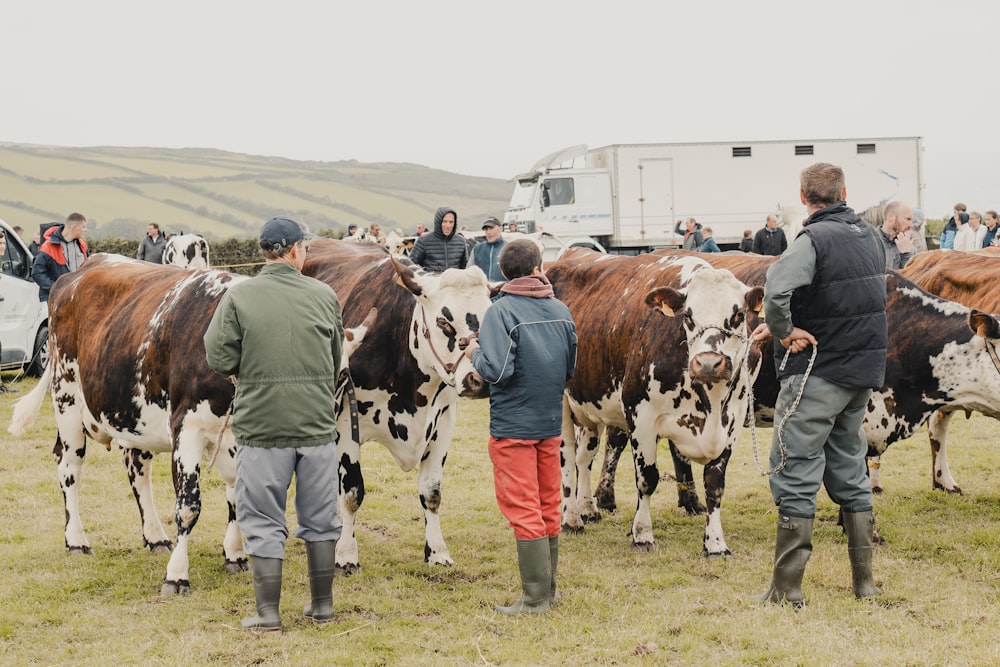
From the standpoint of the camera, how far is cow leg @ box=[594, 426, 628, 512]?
8.19 m

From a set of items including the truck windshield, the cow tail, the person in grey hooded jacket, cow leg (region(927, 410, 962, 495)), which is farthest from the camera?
the truck windshield

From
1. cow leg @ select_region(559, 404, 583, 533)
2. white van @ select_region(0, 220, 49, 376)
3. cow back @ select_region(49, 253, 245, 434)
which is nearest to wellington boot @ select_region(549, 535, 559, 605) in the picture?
cow leg @ select_region(559, 404, 583, 533)

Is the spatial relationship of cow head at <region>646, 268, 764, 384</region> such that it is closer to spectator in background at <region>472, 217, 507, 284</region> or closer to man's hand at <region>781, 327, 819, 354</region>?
man's hand at <region>781, 327, 819, 354</region>

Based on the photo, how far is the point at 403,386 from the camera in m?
6.48

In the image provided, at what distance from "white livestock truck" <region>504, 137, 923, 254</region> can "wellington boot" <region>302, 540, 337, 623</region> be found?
74.5 ft

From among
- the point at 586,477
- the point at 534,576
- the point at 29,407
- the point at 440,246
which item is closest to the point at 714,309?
the point at 534,576

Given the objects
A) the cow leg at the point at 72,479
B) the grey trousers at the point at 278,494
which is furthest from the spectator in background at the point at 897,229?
the cow leg at the point at 72,479

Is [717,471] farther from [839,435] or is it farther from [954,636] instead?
[954,636]

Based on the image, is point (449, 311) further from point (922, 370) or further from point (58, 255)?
point (58, 255)

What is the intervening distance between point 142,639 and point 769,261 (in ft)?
16.8

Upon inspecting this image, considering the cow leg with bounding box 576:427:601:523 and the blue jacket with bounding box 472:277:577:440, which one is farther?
the cow leg with bounding box 576:427:601:523

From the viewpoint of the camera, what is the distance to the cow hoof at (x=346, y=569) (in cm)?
637

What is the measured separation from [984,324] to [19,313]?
40.5 feet

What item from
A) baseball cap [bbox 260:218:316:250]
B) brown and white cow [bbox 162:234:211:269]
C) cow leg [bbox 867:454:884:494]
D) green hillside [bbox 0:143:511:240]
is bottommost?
cow leg [bbox 867:454:884:494]
